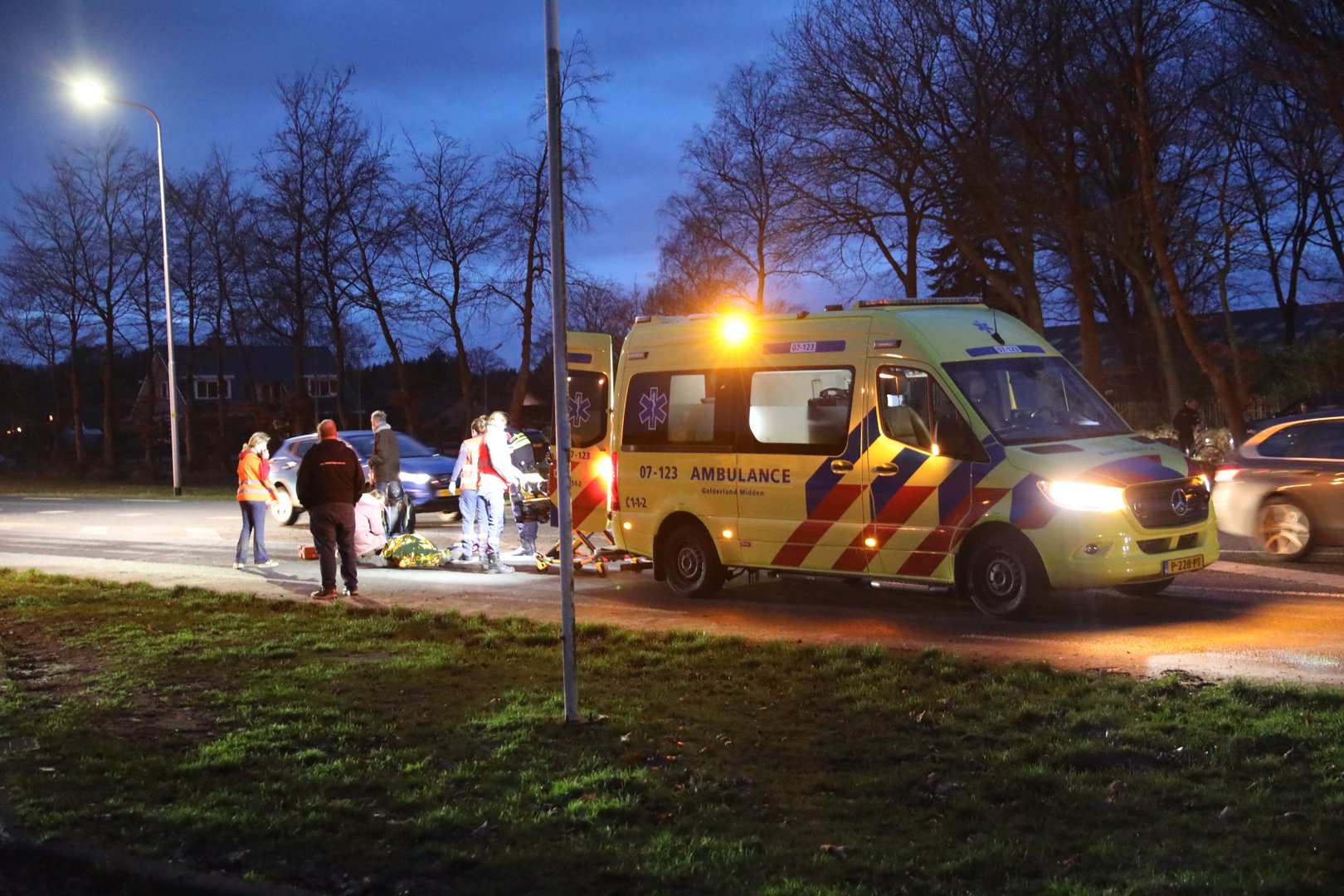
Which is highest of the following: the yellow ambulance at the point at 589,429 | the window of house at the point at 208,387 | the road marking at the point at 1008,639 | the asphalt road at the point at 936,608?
the window of house at the point at 208,387

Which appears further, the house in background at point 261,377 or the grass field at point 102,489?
the house in background at point 261,377

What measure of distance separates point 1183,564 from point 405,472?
45.8 ft

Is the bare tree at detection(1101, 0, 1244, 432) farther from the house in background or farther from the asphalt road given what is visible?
the house in background

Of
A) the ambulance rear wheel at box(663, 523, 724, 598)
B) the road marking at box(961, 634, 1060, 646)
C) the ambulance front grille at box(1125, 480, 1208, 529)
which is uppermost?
the ambulance front grille at box(1125, 480, 1208, 529)

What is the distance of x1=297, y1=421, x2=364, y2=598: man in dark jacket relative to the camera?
13.2m

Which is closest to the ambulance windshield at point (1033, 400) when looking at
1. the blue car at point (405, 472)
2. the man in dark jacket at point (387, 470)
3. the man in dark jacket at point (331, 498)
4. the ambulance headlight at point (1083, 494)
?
the ambulance headlight at point (1083, 494)

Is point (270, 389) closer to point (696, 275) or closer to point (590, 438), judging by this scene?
point (696, 275)

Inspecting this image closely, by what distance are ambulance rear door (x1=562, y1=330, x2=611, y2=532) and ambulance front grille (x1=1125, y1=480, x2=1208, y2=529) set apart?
549 centimetres

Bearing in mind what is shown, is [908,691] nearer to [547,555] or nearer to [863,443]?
[863,443]

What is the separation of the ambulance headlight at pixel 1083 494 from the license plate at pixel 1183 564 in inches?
27.1

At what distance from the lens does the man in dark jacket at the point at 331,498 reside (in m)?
13.2

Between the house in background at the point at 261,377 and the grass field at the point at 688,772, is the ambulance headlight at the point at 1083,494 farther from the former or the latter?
→ the house in background at the point at 261,377

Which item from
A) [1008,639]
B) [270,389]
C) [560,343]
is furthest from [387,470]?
[270,389]

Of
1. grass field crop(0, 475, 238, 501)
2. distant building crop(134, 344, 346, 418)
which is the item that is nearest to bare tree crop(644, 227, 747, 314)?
grass field crop(0, 475, 238, 501)
